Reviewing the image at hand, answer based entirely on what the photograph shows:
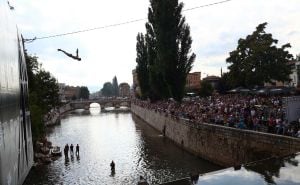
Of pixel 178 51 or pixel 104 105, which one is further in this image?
pixel 104 105

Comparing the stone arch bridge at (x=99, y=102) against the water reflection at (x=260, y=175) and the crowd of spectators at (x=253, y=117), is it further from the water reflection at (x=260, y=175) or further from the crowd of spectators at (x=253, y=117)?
the water reflection at (x=260, y=175)

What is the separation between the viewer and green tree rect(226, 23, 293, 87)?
2163 inches

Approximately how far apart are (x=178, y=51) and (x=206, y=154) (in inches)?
722

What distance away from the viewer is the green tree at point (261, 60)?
2163 inches

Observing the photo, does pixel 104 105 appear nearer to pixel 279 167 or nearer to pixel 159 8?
pixel 159 8

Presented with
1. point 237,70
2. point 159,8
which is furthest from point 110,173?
point 237,70

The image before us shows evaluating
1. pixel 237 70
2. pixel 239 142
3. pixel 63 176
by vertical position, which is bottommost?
pixel 63 176

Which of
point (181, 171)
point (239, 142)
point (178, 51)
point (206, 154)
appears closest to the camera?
point (239, 142)

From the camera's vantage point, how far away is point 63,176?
2703cm

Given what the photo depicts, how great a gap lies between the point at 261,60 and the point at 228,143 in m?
33.1

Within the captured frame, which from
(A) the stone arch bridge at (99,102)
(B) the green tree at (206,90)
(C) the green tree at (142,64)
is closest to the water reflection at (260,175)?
(C) the green tree at (142,64)

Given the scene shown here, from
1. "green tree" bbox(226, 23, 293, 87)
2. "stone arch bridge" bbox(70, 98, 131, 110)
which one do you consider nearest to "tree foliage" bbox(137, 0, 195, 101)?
"green tree" bbox(226, 23, 293, 87)

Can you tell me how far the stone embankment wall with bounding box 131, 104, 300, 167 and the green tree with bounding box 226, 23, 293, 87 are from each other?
1914 cm

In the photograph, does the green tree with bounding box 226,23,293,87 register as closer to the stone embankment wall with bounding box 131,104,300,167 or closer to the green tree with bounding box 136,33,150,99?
the stone embankment wall with bounding box 131,104,300,167
